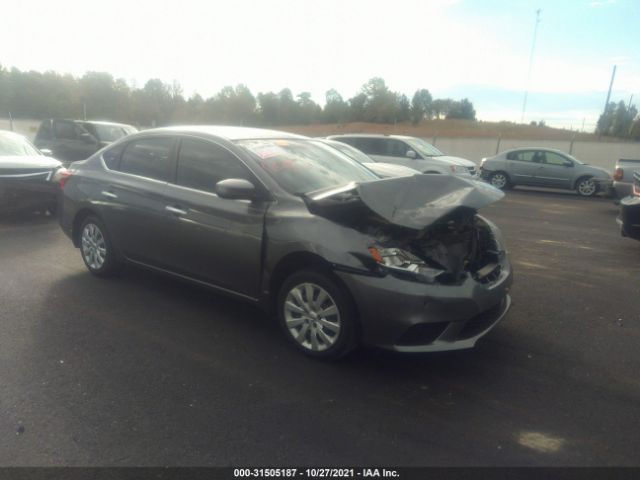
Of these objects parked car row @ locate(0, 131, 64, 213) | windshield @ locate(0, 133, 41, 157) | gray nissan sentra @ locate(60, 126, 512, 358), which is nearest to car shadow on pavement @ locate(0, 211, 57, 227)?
parked car row @ locate(0, 131, 64, 213)

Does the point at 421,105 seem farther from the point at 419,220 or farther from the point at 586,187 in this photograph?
the point at 419,220

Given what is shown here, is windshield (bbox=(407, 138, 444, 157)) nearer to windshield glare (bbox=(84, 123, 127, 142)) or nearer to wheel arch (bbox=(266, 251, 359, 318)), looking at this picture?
windshield glare (bbox=(84, 123, 127, 142))

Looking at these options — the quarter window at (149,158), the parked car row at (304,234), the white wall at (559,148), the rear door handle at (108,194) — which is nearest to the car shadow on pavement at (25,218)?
the parked car row at (304,234)

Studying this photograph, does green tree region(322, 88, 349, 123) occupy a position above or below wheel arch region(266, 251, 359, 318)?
above

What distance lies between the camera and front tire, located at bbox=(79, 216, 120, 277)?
562 centimetres

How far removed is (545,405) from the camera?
134 inches

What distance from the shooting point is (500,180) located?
18.3 meters

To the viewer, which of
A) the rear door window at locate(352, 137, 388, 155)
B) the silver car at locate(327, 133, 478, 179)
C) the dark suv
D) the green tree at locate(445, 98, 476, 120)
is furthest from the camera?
the green tree at locate(445, 98, 476, 120)

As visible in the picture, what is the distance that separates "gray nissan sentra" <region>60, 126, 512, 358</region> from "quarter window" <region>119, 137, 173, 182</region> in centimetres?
2

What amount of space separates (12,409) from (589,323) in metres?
4.58

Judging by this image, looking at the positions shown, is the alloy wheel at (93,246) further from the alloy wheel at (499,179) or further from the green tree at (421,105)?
the green tree at (421,105)

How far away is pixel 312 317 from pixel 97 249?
9.99ft

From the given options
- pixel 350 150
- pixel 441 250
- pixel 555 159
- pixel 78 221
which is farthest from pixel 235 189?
pixel 555 159

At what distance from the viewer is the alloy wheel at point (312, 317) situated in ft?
12.5
